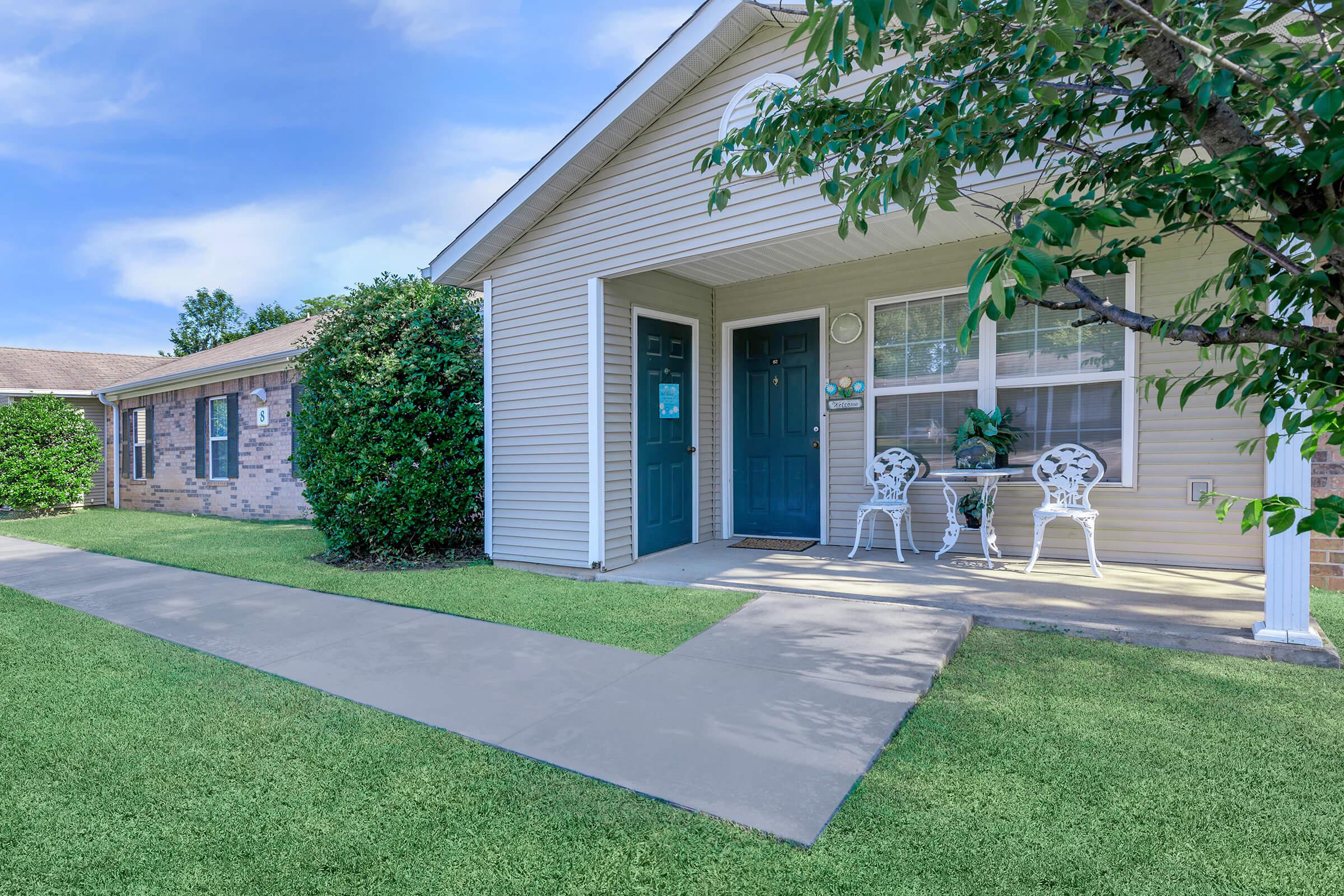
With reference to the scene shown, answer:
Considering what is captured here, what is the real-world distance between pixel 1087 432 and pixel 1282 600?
2232 millimetres

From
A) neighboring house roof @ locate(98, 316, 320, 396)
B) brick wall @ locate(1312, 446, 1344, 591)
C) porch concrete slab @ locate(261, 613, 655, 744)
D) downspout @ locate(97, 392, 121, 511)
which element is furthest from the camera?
downspout @ locate(97, 392, 121, 511)

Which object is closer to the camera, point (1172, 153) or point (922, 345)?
point (1172, 153)

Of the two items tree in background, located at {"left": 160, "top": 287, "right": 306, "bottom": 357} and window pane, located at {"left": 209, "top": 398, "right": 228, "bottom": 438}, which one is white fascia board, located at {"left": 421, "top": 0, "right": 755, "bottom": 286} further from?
tree in background, located at {"left": 160, "top": 287, "right": 306, "bottom": 357}

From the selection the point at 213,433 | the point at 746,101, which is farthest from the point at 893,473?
the point at 213,433

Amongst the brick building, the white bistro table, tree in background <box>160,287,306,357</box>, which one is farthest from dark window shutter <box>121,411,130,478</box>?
tree in background <box>160,287,306,357</box>

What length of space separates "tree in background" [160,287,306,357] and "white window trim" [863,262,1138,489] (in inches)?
1667

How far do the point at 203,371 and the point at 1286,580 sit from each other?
1408 centimetres

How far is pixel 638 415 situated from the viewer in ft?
20.3

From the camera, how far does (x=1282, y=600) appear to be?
133 inches

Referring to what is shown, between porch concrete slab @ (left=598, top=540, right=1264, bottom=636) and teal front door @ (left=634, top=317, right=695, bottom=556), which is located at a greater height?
teal front door @ (left=634, top=317, right=695, bottom=556)

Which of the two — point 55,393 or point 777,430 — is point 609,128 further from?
point 55,393

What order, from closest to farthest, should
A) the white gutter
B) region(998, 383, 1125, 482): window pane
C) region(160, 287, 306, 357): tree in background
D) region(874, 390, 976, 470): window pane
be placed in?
region(998, 383, 1125, 482): window pane < region(874, 390, 976, 470): window pane < the white gutter < region(160, 287, 306, 357): tree in background

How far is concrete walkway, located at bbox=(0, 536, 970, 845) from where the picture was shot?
7.77 feet

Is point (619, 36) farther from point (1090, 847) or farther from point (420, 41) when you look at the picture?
point (1090, 847)
